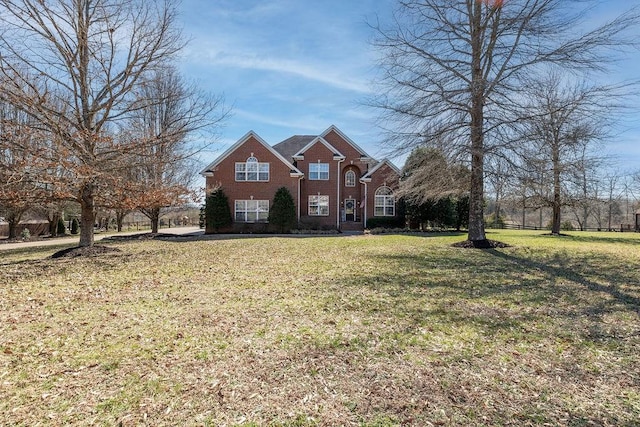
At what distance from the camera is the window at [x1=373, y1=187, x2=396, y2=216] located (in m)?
28.0

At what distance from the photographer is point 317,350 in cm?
429

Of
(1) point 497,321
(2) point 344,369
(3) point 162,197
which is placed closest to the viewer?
(2) point 344,369

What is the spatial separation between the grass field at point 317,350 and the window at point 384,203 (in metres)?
19.4

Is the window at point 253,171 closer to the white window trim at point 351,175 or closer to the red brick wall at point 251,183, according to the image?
the red brick wall at point 251,183

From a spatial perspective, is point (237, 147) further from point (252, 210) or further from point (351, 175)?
point (351, 175)

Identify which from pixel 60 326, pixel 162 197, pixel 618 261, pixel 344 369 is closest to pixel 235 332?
pixel 344 369

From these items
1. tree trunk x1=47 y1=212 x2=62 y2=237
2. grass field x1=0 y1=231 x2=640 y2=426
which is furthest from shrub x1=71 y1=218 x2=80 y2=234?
grass field x1=0 y1=231 x2=640 y2=426

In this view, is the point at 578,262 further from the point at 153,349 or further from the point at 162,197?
the point at 162,197

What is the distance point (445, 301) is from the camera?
6578 millimetres

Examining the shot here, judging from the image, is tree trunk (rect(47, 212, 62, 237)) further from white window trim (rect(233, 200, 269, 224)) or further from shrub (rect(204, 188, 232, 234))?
white window trim (rect(233, 200, 269, 224))

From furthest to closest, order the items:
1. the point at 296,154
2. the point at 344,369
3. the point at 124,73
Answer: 1. the point at 296,154
2. the point at 124,73
3. the point at 344,369

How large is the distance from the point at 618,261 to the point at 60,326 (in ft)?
47.5

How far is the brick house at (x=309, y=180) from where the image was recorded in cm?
2625

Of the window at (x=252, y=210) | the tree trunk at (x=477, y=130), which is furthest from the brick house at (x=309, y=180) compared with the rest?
the tree trunk at (x=477, y=130)
